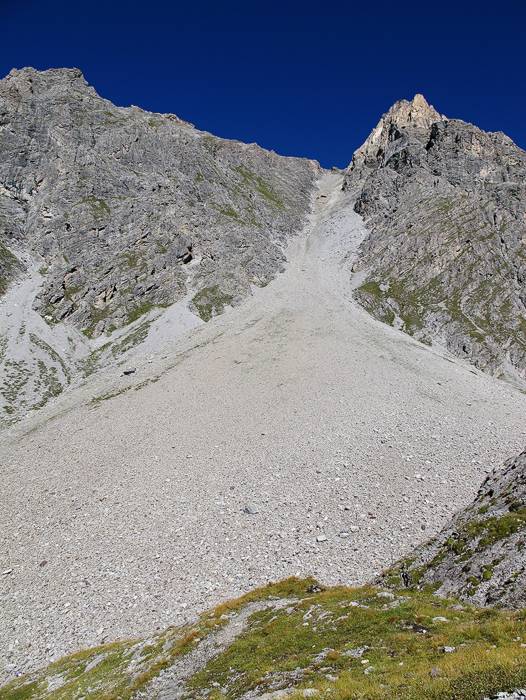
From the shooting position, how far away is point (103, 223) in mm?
133500

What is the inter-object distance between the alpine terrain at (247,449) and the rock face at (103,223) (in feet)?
2.97

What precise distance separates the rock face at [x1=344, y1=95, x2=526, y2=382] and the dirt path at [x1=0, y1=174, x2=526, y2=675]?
1631 inches

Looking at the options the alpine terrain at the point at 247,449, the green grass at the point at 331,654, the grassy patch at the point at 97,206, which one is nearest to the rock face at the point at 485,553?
the alpine terrain at the point at 247,449

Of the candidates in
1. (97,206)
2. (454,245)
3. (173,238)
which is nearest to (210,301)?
(173,238)

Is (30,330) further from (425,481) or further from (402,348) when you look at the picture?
(425,481)

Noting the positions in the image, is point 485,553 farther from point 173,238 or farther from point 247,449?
point 173,238

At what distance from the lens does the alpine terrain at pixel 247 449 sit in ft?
48.6

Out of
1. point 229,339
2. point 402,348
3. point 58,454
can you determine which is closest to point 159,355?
point 229,339

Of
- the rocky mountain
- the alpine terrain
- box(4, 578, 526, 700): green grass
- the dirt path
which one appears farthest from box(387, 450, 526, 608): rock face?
the rocky mountain

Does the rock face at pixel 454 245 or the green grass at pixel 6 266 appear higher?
the rock face at pixel 454 245

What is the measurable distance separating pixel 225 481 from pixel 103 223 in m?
119

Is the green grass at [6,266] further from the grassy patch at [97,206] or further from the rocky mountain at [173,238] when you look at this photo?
the grassy patch at [97,206]

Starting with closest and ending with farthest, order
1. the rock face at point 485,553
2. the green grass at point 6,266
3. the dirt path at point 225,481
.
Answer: the rock face at point 485,553, the dirt path at point 225,481, the green grass at point 6,266

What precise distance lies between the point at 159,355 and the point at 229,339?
46.1ft
